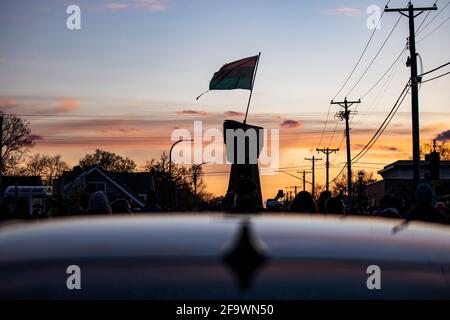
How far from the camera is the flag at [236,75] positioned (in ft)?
96.0

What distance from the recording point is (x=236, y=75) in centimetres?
2938

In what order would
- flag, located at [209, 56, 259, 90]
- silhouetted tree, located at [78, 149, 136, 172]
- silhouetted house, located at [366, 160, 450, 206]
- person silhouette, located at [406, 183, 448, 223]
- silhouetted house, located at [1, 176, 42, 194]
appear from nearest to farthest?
person silhouette, located at [406, 183, 448, 223]
flag, located at [209, 56, 259, 90]
silhouetted house, located at [1, 176, 42, 194]
silhouetted house, located at [366, 160, 450, 206]
silhouetted tree, located at [78, 149, 136, 172]

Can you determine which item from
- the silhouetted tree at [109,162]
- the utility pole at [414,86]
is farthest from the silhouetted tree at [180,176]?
the utility pole at [414,86]

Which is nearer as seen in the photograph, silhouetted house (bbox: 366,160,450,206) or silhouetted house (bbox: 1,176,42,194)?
silhouetted house (bbox: 1,176,42,194)

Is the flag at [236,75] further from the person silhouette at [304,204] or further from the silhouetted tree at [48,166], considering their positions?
the silhouetted tree at [48,166]

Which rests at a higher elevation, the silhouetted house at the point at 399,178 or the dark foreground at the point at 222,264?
the silhouetted house at the point at 399,178

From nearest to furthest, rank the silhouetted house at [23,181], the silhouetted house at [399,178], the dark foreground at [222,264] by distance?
1. the dark foreground at [222,264]
2. the silhouetted house at [23,181]
3. the silhouetted house at [399,178]

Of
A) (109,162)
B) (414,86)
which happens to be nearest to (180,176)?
(109,162)

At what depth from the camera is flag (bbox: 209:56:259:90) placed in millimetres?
29250

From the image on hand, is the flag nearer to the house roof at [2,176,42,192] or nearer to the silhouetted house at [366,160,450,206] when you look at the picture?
the house roof at [2,176,42,192]

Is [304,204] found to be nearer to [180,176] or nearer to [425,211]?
[425,211]

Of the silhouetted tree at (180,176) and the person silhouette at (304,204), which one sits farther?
the silhouetted tree at (180,176)

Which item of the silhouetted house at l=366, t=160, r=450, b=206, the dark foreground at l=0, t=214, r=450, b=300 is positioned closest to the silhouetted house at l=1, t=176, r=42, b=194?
the silhouetted house at l=366, t=160, r=450, b=206
